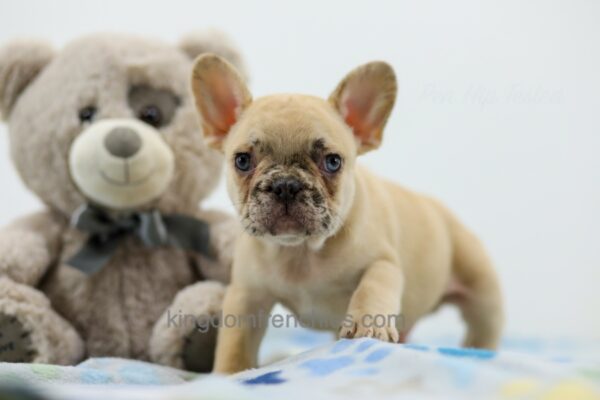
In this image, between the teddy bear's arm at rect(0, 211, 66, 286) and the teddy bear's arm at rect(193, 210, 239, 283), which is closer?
the teddy bear's arm at rect(0, 211, 66, 286)

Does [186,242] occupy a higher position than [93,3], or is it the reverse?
[93,3]

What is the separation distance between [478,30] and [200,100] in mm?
1105

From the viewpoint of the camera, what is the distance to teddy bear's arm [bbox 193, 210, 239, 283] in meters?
1.61

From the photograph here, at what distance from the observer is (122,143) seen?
147 centimetres

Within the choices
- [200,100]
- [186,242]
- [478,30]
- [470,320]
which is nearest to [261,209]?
[200,100]

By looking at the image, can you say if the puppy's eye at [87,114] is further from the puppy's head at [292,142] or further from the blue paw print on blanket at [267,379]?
the blue paw print on blanket at [267,379]

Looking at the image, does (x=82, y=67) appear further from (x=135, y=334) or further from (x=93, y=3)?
(x=93, y=3)

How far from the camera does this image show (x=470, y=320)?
1764 mm

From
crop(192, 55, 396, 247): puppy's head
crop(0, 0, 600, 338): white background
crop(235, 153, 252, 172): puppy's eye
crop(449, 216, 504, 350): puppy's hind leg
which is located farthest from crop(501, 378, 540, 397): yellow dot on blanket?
crop(0, 0, 600, 338): white background

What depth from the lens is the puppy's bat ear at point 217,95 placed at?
1.38 m

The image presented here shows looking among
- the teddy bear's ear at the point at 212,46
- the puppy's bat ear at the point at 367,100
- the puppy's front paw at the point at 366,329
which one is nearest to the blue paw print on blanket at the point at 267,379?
the puppy's front paw at the point at 366,329

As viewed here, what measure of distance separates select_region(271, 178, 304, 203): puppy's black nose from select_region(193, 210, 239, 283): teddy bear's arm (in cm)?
48

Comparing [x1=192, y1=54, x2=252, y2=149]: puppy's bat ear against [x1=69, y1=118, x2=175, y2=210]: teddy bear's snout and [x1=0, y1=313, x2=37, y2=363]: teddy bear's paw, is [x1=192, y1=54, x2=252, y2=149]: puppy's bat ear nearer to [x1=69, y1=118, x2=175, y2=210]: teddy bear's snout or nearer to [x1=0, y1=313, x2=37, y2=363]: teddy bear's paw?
[x1=69, y1=118, x2=175, y2=210]: teddy bear's snout

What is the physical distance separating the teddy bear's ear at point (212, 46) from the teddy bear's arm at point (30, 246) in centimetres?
55
